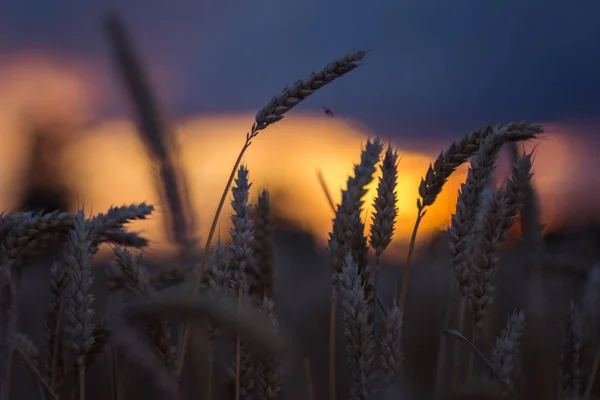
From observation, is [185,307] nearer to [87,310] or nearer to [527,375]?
[87,310]

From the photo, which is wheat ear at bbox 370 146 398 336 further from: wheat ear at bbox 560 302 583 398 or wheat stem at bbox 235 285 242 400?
wheat ear at bbox 560 302 583 398

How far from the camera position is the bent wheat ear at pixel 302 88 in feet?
5.11

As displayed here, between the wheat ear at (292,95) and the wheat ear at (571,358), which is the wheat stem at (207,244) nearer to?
the wheat ear at (292,95)

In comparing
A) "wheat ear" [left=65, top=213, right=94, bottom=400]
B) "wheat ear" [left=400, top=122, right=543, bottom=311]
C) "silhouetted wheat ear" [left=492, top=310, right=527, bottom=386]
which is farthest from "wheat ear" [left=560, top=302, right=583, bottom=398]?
"wheat ear" [left=65, top=213, right=94, bottom=400]

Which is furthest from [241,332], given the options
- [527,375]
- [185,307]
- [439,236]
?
[439,236]

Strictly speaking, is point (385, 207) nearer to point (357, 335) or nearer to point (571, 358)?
point (357, 335)

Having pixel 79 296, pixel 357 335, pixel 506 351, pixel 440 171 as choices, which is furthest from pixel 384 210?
pixel 79 296

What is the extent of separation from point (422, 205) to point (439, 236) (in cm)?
165

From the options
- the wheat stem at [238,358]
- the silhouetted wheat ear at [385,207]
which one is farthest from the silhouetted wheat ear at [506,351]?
the wheat stem at [238,358]

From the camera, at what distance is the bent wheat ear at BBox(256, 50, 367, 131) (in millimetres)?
1559

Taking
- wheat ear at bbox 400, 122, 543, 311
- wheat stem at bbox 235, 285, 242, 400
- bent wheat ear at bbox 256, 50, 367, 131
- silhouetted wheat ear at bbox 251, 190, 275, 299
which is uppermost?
bent wheat ear at bbox 256, 50, 367, 131

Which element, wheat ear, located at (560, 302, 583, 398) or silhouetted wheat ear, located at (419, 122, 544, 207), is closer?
silhouetted wheat ear, located at (419, 122, 544, 207)

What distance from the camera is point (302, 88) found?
159cm

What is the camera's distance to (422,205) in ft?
5.20
